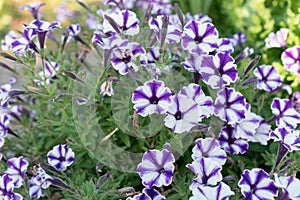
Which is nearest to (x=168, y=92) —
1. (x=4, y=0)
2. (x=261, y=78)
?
(x=261, y=78)

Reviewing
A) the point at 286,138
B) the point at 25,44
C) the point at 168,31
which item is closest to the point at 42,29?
the point at 25,44

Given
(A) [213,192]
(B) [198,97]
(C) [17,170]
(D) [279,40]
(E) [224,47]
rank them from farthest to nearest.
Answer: (D) [279,40] → (E) [224,47] → (C) [17,170] → (B) [198,97] → (A) [213,192]

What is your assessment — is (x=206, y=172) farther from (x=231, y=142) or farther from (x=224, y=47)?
(x=224, y=47)

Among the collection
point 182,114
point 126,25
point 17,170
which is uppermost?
point 126,25

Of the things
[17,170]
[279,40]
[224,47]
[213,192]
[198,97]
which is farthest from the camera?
[279,40]

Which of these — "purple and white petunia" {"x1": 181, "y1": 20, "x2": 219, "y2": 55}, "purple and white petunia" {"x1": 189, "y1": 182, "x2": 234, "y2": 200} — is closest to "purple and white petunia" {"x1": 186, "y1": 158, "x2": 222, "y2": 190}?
"purple and white petunia" {"x1": 189, "y1": 182, "x2": 234, "y2": 200}

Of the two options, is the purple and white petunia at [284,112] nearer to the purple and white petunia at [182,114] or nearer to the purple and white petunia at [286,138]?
the purple and white petunia at [286,138]

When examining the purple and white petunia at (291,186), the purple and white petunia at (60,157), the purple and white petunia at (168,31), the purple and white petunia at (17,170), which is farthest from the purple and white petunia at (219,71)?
the purple and white petunia at (17,170)
